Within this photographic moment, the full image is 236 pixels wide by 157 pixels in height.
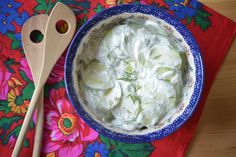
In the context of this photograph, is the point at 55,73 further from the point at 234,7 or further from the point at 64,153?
the point at 234,7

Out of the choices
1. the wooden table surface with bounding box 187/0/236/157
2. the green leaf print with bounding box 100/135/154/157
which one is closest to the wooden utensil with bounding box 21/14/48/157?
the green leaf print with bounding box 100/135/154/157

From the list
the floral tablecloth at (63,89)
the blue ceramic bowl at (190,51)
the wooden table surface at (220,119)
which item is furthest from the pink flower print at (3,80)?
the wooden table surface at (220,119)

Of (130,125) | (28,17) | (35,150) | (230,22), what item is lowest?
(35,150)

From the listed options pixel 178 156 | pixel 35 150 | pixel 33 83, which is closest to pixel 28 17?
pixel 33 83

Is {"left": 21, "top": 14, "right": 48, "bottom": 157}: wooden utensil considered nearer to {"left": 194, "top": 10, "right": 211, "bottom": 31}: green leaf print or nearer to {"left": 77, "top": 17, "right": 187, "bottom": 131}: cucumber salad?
{"left": 77, "top": 17, "right": 187, "bottom": 131}: cucumber salad

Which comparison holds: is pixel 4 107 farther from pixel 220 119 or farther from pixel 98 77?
pixel 220 119

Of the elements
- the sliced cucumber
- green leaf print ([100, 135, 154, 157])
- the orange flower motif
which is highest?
the sliced cucumber

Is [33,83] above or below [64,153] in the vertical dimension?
above
